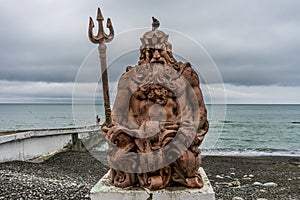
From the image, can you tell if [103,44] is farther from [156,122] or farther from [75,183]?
[75,183]

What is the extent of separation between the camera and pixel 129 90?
13.7ft

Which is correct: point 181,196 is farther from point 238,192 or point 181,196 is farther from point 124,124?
point 238,192

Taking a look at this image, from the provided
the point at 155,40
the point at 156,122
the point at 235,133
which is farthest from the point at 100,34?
the point at 235,133

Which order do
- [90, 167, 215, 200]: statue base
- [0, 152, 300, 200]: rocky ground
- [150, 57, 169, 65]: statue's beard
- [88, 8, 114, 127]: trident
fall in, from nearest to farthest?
[90, 167, 215, 200]: statue base → [150, 57, 169, 65]: statue's beard → [88, 8, 114, 127]: trident → [0, 152, 300, 200]: rocky ground

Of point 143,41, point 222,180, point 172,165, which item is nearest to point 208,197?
point 172,165

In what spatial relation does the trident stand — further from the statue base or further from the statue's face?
the statue base

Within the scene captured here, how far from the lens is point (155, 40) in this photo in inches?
165

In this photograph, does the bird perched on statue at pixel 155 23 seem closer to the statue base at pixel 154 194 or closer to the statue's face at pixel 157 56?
the statue's face at pixel 157 56

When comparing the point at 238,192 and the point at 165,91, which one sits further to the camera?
the point at 238,192

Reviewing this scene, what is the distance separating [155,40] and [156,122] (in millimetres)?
1064

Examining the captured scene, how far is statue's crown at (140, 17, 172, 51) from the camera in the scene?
420cm

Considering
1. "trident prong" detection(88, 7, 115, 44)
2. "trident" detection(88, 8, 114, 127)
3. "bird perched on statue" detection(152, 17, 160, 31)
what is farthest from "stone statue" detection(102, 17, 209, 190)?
"trident prong" detection(88, 7, 115, 44)

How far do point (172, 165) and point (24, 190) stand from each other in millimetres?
3924

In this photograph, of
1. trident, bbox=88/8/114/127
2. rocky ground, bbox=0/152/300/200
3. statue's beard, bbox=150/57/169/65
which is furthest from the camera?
rocky ground, bbox=0/152/300/200
